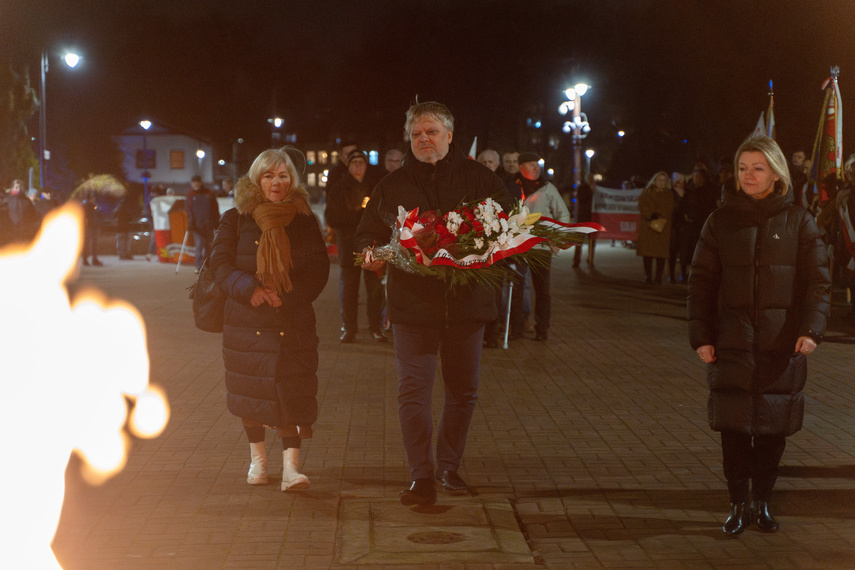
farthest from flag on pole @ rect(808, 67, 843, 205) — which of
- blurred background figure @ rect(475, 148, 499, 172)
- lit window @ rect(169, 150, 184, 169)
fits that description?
lit window @ rect(169, 150, 184, 169)

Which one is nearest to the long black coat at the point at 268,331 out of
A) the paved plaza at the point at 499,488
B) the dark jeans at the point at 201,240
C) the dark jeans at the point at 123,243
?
the paved plaza at the point at 499,488

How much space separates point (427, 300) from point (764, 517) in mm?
1891

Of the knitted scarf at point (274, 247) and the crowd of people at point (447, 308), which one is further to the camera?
the knitted scarf at point (274, 247)

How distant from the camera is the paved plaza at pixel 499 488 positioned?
14.5ft

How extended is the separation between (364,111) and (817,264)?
4151cm

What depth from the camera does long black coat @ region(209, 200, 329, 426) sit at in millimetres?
5363

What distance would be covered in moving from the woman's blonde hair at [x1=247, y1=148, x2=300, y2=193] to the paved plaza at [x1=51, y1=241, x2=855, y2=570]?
5.37 ft

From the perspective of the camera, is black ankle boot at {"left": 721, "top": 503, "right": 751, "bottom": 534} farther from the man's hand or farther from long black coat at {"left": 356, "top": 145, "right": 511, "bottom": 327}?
the man's hand

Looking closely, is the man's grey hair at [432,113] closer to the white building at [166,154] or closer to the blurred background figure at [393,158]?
the blurred background figure at [393,158]

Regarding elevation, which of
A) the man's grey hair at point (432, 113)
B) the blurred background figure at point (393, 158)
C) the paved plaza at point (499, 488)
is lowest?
the paved plaza at point (499, 488)

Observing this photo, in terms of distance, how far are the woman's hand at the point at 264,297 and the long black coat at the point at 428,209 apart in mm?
502

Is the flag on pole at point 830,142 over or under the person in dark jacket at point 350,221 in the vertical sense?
over

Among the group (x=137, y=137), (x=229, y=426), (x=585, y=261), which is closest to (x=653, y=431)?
(x=229, y=426)

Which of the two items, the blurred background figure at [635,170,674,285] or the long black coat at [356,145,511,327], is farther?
the blurred background figure at [635,170,674,285]
